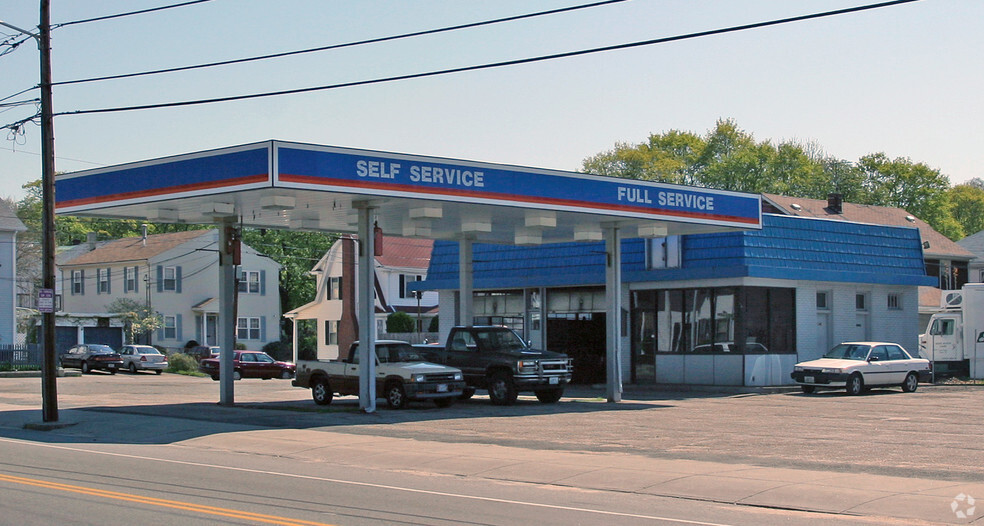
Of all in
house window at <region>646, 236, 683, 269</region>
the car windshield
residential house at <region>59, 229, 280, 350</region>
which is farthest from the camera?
residential house at <region>59, 229, 280, 350</region>

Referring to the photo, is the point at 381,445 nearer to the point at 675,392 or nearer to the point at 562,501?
the point at 562,501

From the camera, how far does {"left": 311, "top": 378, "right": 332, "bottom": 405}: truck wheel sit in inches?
1088

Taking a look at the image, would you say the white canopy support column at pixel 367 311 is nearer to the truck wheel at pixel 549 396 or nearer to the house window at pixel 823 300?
the truck wheel at pixel 549 396

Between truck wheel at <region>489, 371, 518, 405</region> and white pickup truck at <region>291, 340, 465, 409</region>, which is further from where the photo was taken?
truck wheel at <region>489, 371, 518, 405</region>

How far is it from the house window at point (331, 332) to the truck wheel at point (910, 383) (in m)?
39.6

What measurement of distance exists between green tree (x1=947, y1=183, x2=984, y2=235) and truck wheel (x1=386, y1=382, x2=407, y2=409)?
91.3 meters

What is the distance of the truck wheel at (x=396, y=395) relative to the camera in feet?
84.9

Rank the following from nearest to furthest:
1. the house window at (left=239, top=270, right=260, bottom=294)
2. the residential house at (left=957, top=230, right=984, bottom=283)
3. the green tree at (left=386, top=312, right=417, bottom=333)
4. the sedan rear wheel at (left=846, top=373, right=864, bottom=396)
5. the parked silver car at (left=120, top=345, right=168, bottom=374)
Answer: the sedan rear wheel at (left=846, top=373, right=864, bottom=396)
the parked silver car at (left=120, top=345, right=168, bottom=374)
the green tree at (left=386, top=312, right=417, bottom=333)
the residential house at (left=957, top=230, right=984, bottom=283)
the house window at (left=239, top=270, right=260, bottom=294)

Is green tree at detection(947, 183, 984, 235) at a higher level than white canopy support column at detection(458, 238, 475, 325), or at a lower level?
higher

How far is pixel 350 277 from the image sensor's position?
6328cm

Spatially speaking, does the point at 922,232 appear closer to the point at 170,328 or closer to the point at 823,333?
the point at 823,333

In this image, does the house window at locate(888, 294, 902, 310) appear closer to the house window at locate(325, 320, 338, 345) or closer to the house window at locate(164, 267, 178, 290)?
the house window at locate(325, 320, 338, 345)

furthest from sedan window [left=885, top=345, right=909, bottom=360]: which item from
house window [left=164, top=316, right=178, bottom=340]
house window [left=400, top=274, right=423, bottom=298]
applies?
house window [left=164, top=316, right=178, bottom=340]

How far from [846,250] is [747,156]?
5444cm
